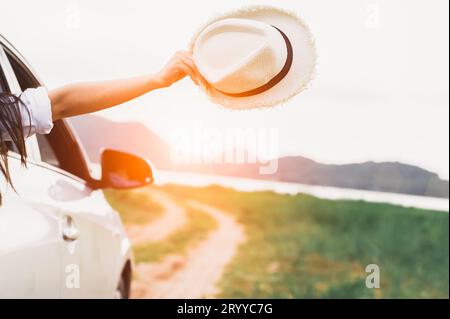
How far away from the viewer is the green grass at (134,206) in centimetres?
1880

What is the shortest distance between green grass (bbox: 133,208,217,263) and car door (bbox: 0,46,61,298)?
28.9ft

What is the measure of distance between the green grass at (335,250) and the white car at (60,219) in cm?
530

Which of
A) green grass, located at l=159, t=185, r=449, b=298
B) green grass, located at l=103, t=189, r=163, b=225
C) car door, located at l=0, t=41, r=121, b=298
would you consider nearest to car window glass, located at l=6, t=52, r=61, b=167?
car door, located at l=0, t=41, r=121, b=298

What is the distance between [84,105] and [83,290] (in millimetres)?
878

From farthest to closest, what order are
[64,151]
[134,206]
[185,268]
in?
[134,206], [185,268], [64,151]

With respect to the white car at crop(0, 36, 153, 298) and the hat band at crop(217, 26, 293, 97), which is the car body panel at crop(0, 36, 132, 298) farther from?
the hat band at crop(217, 26, 293, 97)

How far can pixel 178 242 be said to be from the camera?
14.4m

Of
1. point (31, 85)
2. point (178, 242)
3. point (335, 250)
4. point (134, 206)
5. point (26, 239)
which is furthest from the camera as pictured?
point (134, 206)

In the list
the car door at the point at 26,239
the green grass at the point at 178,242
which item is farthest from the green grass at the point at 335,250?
the car door at the point at 26,239

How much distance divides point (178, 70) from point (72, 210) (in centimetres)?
67

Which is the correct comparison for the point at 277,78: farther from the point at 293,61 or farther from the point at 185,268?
the point at 185,268

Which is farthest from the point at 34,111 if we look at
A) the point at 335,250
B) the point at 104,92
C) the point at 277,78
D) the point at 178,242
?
the point at 335,250

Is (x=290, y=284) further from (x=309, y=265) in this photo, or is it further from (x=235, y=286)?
(x=309, y=265)

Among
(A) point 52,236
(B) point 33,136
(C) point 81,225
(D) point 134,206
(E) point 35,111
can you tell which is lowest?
(D) point 134,206
